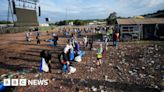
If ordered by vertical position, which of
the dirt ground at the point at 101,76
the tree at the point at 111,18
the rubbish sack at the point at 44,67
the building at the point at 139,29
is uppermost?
the tree at the point at 111,18

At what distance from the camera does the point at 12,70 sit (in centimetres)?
1030

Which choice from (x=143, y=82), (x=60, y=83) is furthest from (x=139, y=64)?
(x=60, y=83)

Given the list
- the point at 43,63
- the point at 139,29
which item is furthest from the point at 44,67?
the point at 139,29

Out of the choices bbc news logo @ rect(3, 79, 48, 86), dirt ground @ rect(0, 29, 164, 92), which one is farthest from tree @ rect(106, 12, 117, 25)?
bbc news logo @ rect(3, 79, 48, 86)

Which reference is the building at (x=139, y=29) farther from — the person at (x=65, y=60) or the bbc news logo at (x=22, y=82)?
the bbc news logo at (x=22, y=82)

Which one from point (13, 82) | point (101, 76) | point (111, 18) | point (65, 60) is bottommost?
point (101, 76)

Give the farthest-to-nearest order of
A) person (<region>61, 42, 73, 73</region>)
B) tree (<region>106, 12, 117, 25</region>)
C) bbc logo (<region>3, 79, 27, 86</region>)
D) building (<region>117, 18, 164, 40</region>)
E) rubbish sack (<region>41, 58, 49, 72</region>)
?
tree (<region>106, 12, 117, 25</region>) → building (<region>117, 18, 164, 40</region>) → rubbish sack (<region>41, 58, 49, 72</region>) → person (<region>61, 42, 73, 73</region>) → bbc logo (<region>3, 79, 27, 86</region>)

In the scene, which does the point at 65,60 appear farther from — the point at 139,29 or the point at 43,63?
the point at 139,29

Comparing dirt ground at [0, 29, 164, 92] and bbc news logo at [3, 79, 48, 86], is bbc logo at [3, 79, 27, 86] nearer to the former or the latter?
bbc news logo at [3, 79, 48, 86]

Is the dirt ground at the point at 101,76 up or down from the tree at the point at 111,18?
down

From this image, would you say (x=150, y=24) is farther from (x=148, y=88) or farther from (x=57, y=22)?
(x=57, y=22)

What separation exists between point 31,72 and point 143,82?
19.4 feet

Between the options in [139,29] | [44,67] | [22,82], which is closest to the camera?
[22,82]

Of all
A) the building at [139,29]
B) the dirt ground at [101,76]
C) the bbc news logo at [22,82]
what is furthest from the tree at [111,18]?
the bbc news logo at [22,82]
